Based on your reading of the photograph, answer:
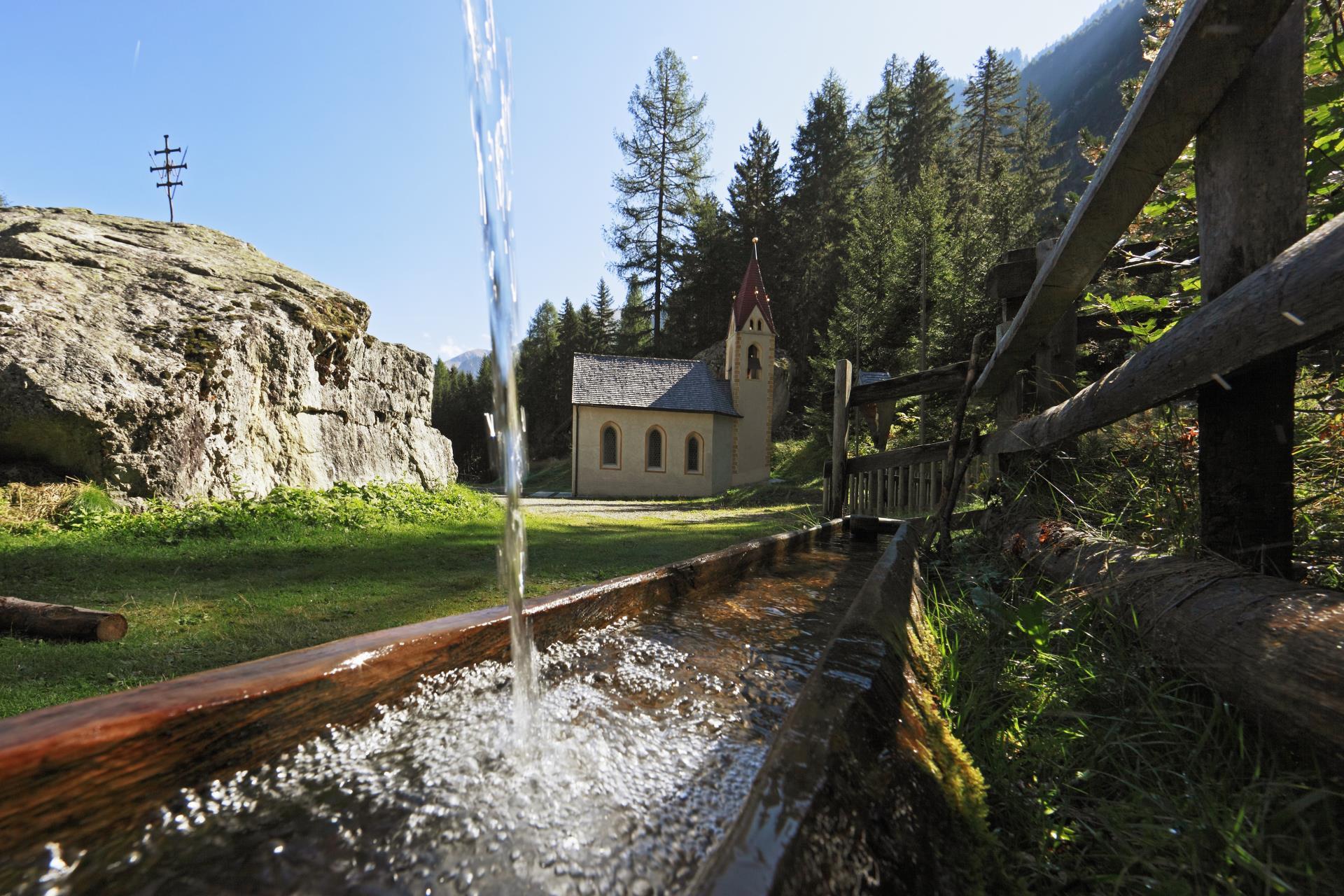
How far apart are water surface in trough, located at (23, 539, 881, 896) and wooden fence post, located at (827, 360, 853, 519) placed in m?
5.36

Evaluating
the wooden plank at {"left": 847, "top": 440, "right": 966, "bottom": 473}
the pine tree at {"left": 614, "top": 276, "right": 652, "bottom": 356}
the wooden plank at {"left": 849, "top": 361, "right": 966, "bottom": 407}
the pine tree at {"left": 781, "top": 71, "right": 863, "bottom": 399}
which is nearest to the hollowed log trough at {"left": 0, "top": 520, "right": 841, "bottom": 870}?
the wooden plank at {"left": 847, "top": 440, "right": 966, "bottom": 473}

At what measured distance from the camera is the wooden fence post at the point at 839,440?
7.12m

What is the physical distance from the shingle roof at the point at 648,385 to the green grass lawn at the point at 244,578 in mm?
16799

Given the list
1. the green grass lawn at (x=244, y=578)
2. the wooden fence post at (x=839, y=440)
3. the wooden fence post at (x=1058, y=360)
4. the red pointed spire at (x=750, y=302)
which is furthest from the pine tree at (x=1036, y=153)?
the green grass lawn at (x=244, y=578)

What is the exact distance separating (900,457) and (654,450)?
19.0m

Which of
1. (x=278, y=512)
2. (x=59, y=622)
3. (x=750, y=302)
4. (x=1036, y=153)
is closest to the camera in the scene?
(x=59, y=622)

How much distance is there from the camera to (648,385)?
2562 cm

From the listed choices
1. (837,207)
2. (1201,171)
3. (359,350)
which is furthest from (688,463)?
(1201,171)

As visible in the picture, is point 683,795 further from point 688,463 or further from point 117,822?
point 688,463

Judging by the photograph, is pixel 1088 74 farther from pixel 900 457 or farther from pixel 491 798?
pixel 491 798

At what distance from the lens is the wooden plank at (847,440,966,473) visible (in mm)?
6051

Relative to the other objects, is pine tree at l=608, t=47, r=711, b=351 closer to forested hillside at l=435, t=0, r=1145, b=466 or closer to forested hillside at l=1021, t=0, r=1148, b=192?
forested hillside at l=435, t=0, r=1145, b=466

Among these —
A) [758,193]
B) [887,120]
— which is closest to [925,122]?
[887,120]

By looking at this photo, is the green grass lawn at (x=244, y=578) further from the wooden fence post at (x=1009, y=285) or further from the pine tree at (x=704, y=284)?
the pine tree at (x=704, y=284)
